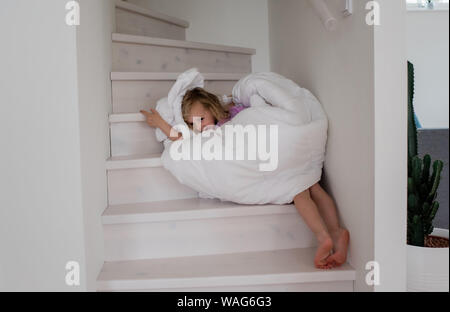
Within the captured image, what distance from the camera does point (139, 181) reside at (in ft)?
5.68

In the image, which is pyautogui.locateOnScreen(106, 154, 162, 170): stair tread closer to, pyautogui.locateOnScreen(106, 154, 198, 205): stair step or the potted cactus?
pyautogui.locateOnScreen(106, 154, 198, 205): stair step

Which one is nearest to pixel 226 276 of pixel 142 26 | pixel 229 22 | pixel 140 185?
pixel 140 185

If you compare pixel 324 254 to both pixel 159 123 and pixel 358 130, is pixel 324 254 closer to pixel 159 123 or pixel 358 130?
pixel 358 130

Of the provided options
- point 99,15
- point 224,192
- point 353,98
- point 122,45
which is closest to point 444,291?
point 353,98

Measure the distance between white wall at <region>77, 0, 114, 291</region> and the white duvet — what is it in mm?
276

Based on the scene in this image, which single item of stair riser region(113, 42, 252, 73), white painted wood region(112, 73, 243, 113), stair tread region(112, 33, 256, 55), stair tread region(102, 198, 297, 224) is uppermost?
stair tread region(112, 33, 256, 55)

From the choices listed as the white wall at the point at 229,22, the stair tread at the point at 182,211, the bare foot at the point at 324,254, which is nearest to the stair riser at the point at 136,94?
the stair tread at the point at 182,211

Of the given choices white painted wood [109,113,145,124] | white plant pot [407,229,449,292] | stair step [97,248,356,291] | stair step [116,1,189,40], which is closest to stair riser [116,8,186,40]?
stair step [116,1,189,40]

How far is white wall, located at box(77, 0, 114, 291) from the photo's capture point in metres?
1.30

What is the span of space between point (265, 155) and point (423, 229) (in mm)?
569

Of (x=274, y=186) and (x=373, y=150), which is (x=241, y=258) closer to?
(x=274, y=186)

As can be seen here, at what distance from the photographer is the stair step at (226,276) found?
140 centimetres

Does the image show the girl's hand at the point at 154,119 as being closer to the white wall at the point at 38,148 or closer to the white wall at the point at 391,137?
the white wall at the point at 38,148

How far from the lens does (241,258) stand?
1560mm
